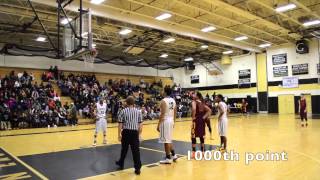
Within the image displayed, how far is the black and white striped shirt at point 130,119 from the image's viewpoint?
20.2ft

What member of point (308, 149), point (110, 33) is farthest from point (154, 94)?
point (308, 149)

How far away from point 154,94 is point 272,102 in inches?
458

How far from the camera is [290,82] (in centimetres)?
2570

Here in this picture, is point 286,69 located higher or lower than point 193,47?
lower

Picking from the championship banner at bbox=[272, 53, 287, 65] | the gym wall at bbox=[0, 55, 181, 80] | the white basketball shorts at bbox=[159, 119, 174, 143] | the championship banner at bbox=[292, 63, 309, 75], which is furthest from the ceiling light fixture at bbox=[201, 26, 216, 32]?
the white basketball shorts at bbox=[159, 119, 174, 143]

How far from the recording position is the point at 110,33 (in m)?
21.0

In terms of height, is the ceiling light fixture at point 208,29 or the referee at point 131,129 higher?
the ceiling light fixture at point 208,29

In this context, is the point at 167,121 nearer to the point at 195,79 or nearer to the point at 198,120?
the point at 198,120

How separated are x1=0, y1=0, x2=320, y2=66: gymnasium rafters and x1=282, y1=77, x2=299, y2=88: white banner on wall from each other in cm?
346

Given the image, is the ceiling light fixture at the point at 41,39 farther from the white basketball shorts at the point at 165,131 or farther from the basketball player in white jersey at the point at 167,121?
the white basketball shorts at the point at 165,131

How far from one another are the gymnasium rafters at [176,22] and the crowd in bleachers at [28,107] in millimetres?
3654

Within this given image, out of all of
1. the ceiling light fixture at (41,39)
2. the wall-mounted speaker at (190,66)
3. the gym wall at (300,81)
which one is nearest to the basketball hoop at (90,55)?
the ceiling light fixture at (41,39)

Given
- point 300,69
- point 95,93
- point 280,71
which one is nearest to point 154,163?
point 95,93

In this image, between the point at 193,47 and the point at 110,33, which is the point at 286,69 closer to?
the point at 193,47
